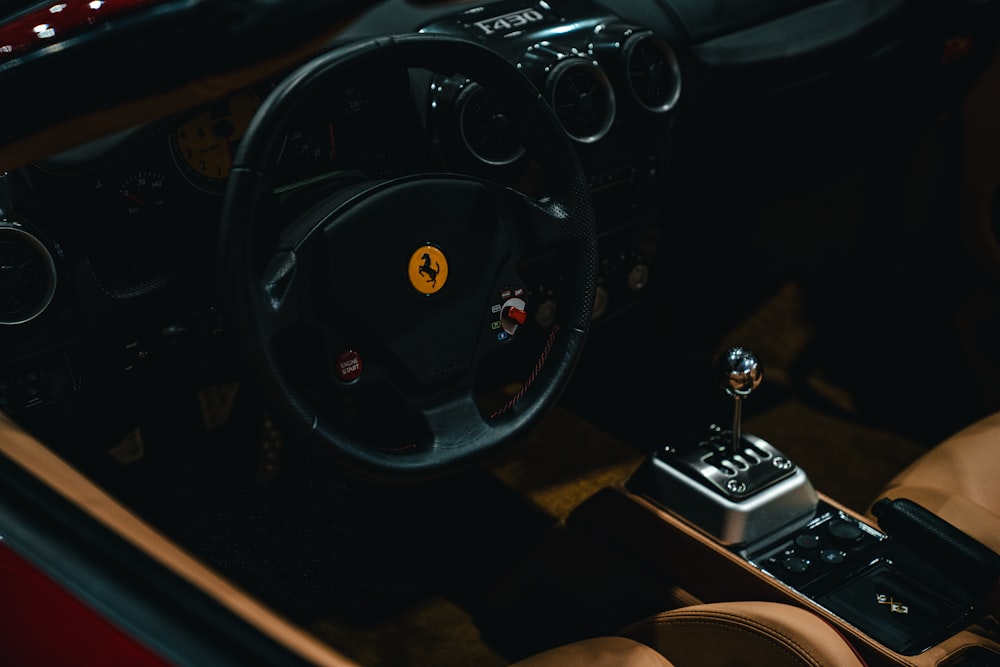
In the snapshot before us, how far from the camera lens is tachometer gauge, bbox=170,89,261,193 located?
1508 mm

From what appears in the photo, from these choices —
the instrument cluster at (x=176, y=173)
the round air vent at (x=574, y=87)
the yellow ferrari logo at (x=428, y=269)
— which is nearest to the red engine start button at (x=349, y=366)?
the yellow ferrari logo at (x=428, y=269)

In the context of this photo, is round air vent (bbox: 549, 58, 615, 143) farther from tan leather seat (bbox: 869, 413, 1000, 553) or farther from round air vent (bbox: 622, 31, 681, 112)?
tan leather seat (bbox: 869, 413, 1000, 553)

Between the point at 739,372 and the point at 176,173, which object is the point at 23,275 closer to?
the point at 176,173

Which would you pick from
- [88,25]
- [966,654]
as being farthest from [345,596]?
[88,25]

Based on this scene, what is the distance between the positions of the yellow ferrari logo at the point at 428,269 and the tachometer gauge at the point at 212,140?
1.02 feet

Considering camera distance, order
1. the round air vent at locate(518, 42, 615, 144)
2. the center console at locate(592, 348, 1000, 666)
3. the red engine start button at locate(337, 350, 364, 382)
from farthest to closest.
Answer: the round air vent at locate(518, 42, 615, 144), the center console at locate(592, 348, 1000, 666), the red engine start button at locate(337, 350, 364, 382)

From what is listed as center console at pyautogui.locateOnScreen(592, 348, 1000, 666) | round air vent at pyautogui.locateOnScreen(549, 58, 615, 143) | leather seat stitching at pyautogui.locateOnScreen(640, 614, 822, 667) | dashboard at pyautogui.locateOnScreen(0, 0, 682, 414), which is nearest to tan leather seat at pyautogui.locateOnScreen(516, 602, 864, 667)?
leather seat stitching at pyautogui.locateOnScreen(640, 614, 822, 667)

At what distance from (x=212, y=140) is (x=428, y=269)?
366 mm

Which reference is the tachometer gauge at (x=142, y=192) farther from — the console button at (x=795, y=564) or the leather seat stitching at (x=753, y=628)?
the console button at (x=795, y=564)

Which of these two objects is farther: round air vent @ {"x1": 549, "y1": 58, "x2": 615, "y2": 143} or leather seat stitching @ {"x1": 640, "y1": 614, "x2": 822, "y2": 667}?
round air vent @ {"x1": 549, "y1": 58, "x2": 615, "y2": 143}

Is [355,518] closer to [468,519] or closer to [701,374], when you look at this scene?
[468,519]

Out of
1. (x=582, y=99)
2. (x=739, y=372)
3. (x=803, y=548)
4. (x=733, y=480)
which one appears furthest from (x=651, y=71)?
(x=803, y=548)

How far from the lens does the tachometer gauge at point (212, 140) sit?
151 cm

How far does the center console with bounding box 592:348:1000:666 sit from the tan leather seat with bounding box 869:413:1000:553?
0.07 metres
